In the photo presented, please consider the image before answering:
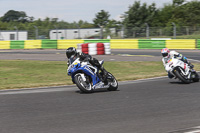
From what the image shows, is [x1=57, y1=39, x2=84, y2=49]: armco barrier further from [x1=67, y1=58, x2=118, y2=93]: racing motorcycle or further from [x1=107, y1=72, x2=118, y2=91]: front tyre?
[x1=67, y1=58, x2=118, y2=93]: racing motorcycle

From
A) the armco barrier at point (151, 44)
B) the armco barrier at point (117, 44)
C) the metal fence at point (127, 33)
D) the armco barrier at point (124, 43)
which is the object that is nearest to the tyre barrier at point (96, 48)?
the armco barrier at point (117, 44)

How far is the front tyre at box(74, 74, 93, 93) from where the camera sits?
9.20 m

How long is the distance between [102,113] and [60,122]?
106 centimetres

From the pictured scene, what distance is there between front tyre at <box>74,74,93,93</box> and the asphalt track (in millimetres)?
219

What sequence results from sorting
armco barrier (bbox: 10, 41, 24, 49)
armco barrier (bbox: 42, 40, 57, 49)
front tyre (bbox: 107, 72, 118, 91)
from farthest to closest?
armco barrier (bbox: 10, 41, 24, 49), armco barrier (bbox: 42, 40, 57, 49), front tyre (bbox: 107, 72, 118, 91)

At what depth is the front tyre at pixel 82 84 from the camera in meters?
9.20

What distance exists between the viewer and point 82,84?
9.28 m

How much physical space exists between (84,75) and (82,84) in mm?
276

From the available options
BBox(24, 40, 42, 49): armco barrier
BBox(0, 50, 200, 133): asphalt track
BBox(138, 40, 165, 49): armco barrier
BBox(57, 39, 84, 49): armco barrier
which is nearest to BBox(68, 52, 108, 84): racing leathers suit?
BBox(0, 50, 200, 133): asphalt track

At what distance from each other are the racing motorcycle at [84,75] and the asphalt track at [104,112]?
0.34m

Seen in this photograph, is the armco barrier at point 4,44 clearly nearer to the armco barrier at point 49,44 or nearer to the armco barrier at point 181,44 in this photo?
the armco barrier at point 49,44

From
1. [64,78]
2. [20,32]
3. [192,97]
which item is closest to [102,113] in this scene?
[192,97]

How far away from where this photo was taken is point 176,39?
31.0 metres

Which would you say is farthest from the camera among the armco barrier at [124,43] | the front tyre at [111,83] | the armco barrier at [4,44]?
the armco barrier at [4,44]
